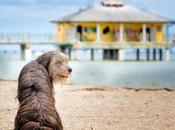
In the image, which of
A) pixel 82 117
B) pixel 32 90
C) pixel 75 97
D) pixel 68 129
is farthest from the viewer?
pixel 75 97

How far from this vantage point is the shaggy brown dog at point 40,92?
8.98 meters

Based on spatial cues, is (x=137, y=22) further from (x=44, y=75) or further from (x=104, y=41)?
(x=44, y=75)

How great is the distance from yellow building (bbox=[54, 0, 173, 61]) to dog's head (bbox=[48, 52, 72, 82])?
57.6m

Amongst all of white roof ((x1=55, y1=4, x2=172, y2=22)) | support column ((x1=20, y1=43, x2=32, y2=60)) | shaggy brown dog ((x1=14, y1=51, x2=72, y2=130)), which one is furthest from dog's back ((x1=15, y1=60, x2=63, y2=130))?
white roof ((x1=55, y1=4, x2=172, y2=22))

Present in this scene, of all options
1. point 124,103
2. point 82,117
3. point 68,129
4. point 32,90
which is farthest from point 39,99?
point 124,103

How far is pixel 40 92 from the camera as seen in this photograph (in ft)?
31.8

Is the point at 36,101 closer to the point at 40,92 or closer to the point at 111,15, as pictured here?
the point at 40,92

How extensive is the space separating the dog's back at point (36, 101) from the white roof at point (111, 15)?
59240mm

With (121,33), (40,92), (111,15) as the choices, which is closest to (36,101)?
(40,92)

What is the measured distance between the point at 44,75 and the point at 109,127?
10.2 ft

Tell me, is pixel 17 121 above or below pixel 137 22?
above

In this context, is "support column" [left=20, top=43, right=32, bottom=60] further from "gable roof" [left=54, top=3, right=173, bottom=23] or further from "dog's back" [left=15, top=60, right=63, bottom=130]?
"dog's back" [left=15, top=60, right=63, bottom=130]

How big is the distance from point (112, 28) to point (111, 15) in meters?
1.60

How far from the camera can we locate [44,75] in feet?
33.8
